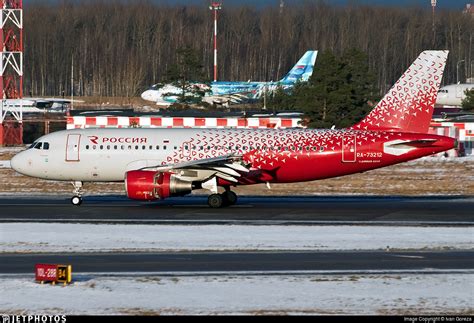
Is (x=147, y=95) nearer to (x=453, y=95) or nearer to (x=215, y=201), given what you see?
(x=453, y=95)

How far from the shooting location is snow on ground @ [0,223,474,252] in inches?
1109

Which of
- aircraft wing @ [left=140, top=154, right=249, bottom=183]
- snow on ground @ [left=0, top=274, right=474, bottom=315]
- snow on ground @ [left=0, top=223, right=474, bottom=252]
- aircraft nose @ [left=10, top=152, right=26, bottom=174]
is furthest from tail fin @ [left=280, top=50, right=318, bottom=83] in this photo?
snow on ground @ [left=0, top=274, right=474, bottom=315]

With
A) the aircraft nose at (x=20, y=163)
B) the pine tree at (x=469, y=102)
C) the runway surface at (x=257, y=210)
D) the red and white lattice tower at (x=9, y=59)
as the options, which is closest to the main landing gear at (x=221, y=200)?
the runway surface at (x=257, y=210)

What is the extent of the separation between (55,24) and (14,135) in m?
96.4

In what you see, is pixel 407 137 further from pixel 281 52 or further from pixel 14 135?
pixel 281 52

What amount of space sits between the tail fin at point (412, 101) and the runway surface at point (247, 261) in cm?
1278

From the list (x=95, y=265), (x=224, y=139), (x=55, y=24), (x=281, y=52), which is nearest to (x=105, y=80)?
(x=55, y=24)

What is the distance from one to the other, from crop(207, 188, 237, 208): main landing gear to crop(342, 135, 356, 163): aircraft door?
4.83 meters

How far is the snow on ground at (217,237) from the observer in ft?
92.4

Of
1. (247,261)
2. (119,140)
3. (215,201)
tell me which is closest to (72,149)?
(119,140)

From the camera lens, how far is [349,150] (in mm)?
38906

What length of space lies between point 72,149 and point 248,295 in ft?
68.9

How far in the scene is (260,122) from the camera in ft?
229

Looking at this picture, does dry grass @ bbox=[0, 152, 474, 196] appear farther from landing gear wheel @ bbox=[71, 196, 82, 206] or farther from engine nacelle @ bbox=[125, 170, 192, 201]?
engine nacelle @ bbox=[125, 170, 192, 201]
